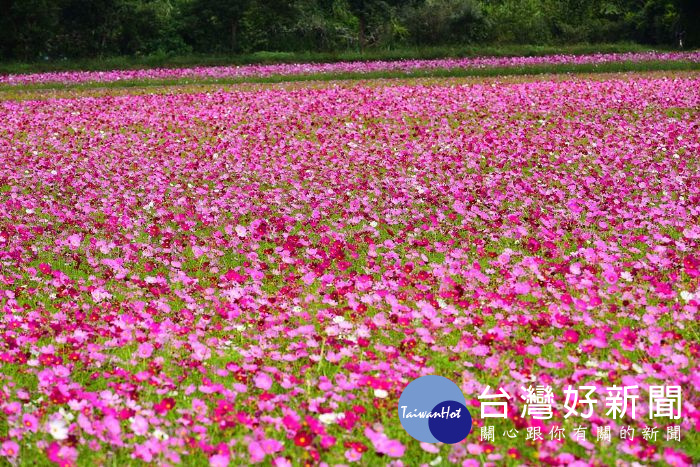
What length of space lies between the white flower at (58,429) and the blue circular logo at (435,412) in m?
1.53

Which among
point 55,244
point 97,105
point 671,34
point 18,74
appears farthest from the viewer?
point 671,34

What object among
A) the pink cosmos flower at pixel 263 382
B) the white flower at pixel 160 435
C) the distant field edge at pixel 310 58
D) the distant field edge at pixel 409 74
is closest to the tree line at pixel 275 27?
the distant field edge at pixel 310 58

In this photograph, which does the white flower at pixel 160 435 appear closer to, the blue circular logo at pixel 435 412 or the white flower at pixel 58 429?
the white flower at pixel 58 429

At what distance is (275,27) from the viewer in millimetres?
38281

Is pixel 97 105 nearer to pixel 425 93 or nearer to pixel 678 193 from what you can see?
pixel 425 93

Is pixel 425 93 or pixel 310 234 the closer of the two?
pixel 310 234

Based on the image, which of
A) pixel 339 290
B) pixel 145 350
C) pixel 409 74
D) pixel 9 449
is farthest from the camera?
pixel 409 74

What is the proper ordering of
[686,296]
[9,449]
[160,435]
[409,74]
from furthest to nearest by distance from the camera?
[409,74] → [686,296] → [160,435] → [9,449]

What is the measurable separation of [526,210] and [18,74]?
25.3 metres

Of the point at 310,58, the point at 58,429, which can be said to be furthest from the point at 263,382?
the point at 310,58

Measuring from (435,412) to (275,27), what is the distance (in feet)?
120

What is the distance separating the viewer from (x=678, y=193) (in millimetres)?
8727

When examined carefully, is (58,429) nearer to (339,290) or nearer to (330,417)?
(330,417)

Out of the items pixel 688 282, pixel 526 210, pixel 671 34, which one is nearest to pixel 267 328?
pixel 688 282
